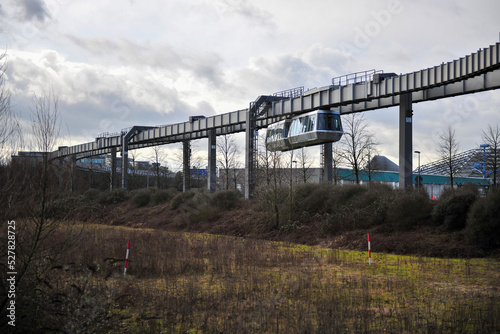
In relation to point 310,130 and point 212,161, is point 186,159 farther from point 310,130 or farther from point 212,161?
point 310,130

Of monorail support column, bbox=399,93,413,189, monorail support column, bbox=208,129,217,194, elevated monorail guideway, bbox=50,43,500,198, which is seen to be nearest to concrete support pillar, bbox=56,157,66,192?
elevated monorail guideway, bbox=50,43,500,198

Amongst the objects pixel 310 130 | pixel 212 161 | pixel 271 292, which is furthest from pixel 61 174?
pixel 212 161

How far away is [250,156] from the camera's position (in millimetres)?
37594

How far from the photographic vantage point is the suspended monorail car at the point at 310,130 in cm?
3112

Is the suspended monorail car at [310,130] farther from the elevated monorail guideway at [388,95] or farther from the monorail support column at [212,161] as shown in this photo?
the monorail support column at [212,161]

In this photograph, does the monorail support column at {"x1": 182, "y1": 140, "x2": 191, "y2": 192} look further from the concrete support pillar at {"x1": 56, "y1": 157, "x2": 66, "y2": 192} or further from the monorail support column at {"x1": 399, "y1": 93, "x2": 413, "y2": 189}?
the concrete support pillar at {"x1": 56, "y1": 157, "x2": 66, "y2": 192}

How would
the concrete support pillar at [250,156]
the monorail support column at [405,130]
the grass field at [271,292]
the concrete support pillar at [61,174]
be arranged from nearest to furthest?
the concrete support pillar at [61,174] < the grass field at [271,292] < the monorail support column at [405,130] < the concrete support pillar at [250,156]

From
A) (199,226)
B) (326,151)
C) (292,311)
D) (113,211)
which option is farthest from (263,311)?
(113,211)

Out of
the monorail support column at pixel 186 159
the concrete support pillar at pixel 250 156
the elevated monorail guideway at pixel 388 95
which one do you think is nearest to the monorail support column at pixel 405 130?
the elevated monorail guideway at pixel 388 95

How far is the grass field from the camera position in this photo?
8.09 meters

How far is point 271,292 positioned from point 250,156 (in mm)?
27082

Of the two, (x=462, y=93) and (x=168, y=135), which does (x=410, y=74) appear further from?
(x=168, y=135)

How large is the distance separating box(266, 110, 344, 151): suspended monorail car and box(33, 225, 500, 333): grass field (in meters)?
14.6

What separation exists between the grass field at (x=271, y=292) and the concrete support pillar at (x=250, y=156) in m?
18.9
